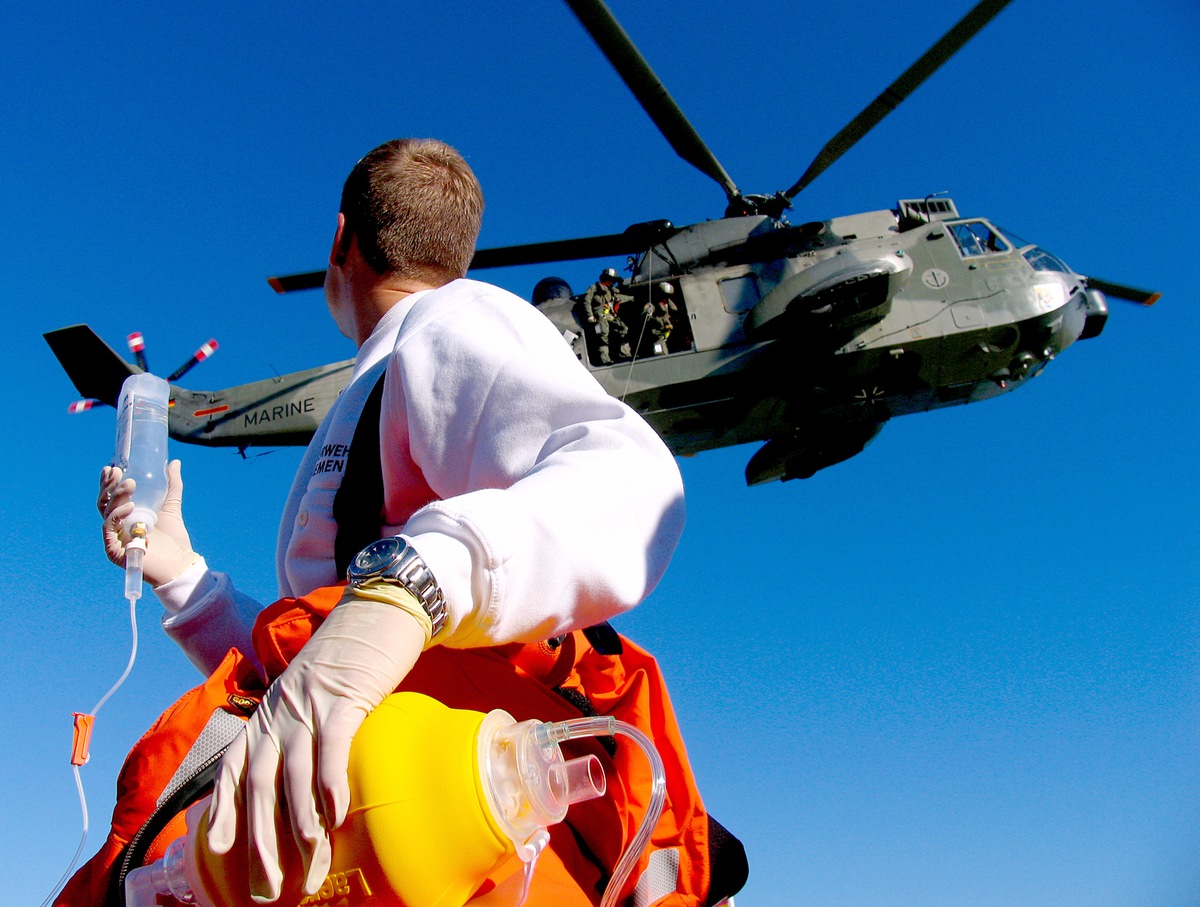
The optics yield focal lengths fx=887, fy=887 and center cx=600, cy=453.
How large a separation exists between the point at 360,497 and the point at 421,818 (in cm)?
77

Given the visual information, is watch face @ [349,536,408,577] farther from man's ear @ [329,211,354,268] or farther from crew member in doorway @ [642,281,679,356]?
crew member in doorway @ [642,281,679,356]

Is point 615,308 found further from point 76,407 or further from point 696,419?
point 76,407

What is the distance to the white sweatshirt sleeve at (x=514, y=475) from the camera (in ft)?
3.81

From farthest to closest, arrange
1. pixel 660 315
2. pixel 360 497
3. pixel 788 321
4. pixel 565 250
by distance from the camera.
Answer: pixel 565 250
pixel 660 315
pixel 788 321
pixel 360 497

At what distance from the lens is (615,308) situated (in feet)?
39.8

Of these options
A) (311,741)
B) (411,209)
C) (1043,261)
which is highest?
(1043,261)

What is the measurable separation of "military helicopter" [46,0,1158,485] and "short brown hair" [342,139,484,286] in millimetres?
9100

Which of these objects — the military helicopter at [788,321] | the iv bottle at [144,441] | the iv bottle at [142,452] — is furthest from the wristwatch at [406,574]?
the military helicopter at [788,321]

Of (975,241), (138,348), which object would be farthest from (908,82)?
(138,348)

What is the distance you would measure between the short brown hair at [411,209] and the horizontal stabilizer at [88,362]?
45.3 ft

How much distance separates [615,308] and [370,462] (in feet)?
34.9

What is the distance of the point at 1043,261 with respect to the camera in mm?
12758

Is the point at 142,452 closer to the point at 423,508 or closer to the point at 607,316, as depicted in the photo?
the point at 423,508

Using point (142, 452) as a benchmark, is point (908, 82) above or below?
above
